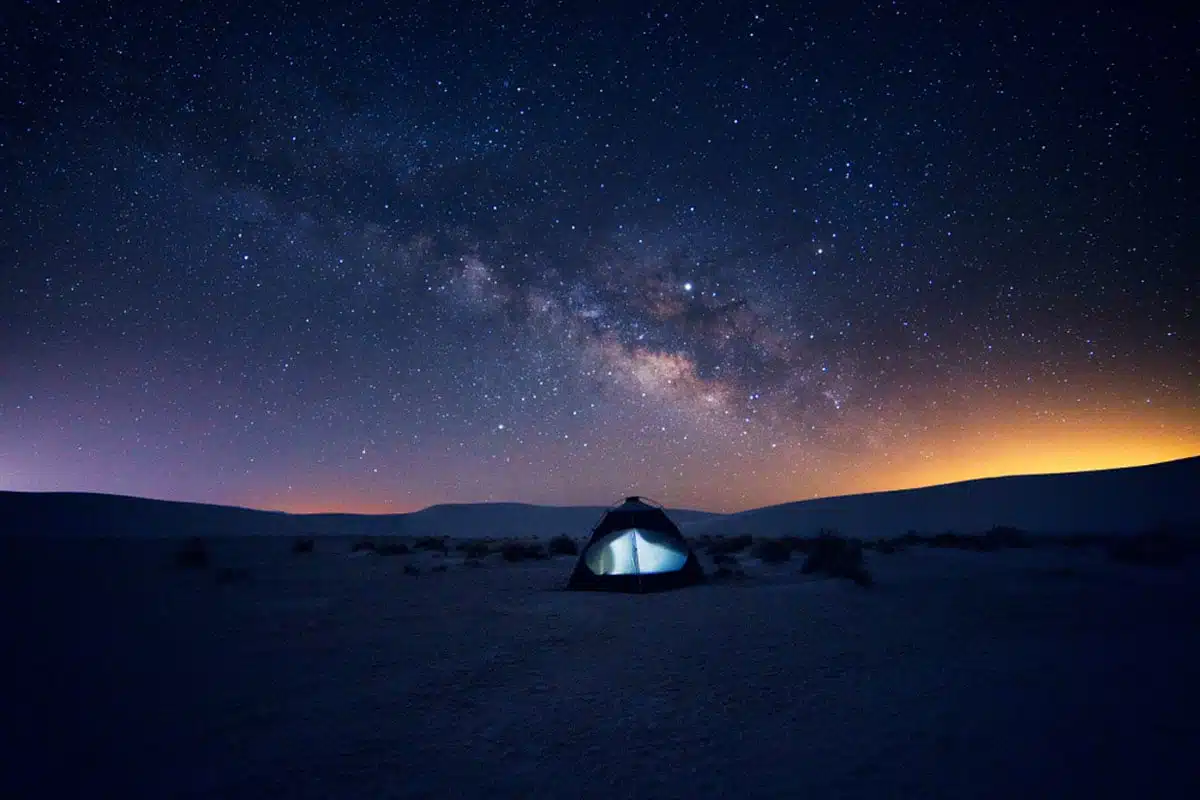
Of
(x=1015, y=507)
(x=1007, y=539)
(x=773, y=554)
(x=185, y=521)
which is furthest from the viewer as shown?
(x=185, y=521)

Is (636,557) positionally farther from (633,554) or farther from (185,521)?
(185,521)

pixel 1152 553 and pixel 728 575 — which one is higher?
pixel 728 575

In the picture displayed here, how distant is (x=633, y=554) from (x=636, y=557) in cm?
11

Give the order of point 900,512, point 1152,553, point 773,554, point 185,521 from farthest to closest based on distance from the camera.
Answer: point 185,521, point 900,512, point 773,554, point 1152,553

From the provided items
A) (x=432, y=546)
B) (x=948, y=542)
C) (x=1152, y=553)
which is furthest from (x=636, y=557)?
(x=948, y=542)

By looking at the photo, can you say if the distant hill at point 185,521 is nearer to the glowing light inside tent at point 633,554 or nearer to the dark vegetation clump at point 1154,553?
the glowing light inside tent at point 633,554

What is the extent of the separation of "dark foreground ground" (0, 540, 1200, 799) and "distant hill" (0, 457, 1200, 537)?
32386mm

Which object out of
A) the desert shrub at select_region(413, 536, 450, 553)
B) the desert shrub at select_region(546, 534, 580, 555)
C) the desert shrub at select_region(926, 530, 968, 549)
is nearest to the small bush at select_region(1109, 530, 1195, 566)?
the desert shrub at select_region(926, 530, 968, 549)

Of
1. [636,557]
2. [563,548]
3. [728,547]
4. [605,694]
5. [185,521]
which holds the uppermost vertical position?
[185,521]

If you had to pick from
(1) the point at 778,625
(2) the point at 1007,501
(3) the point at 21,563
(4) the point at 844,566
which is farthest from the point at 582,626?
(2) the point at 1007,501

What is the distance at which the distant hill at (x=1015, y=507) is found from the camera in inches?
1412

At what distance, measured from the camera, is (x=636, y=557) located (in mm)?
12438

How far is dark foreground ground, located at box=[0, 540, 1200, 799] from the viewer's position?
3963mm

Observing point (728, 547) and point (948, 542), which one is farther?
point (948, 542)
